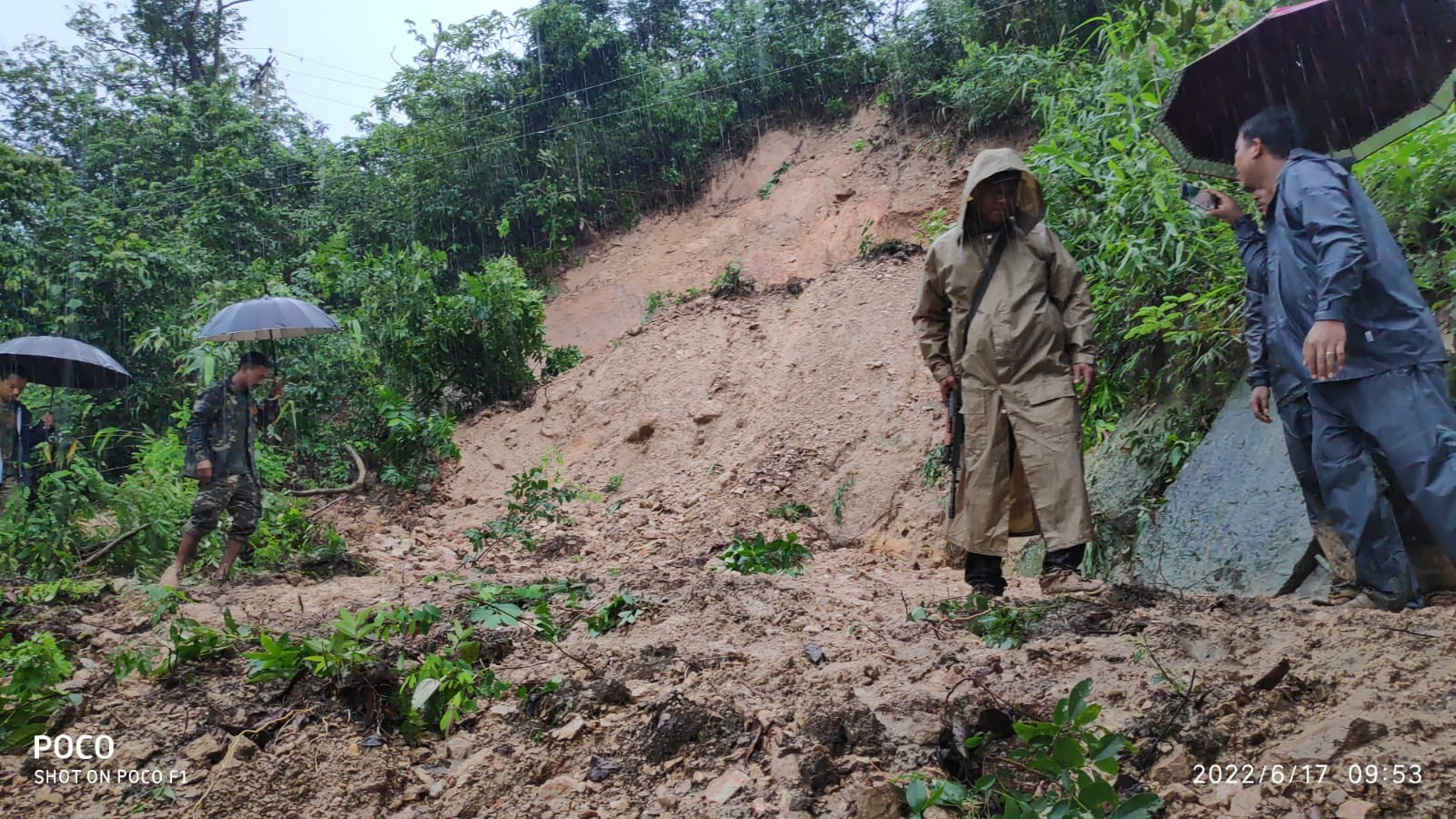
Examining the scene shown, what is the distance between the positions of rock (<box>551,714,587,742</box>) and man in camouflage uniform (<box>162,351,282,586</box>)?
141 inches

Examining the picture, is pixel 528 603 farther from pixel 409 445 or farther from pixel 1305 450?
pixel 409 445

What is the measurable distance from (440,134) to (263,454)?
335 inches

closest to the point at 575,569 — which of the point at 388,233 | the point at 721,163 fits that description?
the point at 721,163

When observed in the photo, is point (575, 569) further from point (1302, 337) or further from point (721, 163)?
point (721, 163)

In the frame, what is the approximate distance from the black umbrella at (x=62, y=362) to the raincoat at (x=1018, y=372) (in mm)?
5396

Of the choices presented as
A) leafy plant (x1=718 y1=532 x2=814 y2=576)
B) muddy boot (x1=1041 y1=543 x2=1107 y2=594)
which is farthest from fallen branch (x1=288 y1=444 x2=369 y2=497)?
muddy boot (x1=1041 y1=543 x2=1107 y2=594)

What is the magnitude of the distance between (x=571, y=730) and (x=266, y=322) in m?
4.33

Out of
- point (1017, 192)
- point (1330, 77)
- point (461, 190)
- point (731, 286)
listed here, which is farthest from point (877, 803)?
point (461, 190)

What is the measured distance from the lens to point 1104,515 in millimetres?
4430

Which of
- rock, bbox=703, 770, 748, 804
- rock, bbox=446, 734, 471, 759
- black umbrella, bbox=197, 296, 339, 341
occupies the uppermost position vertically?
black umbrella, bbox=197, 296, 339, 341

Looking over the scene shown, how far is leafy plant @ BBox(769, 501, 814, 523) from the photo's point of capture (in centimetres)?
643

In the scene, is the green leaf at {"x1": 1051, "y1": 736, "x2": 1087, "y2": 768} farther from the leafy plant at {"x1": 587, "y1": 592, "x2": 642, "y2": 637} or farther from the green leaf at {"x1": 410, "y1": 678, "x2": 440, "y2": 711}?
the leafy plant at {"x1": 587, "y1": 592, "x2": 642, "y2": 637}

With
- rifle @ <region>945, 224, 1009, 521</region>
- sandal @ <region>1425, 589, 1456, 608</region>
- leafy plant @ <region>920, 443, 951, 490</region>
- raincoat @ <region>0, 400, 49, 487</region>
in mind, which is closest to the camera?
sandal @ <region>1425, 589, 1456, 608</region>

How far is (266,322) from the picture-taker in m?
5.80
